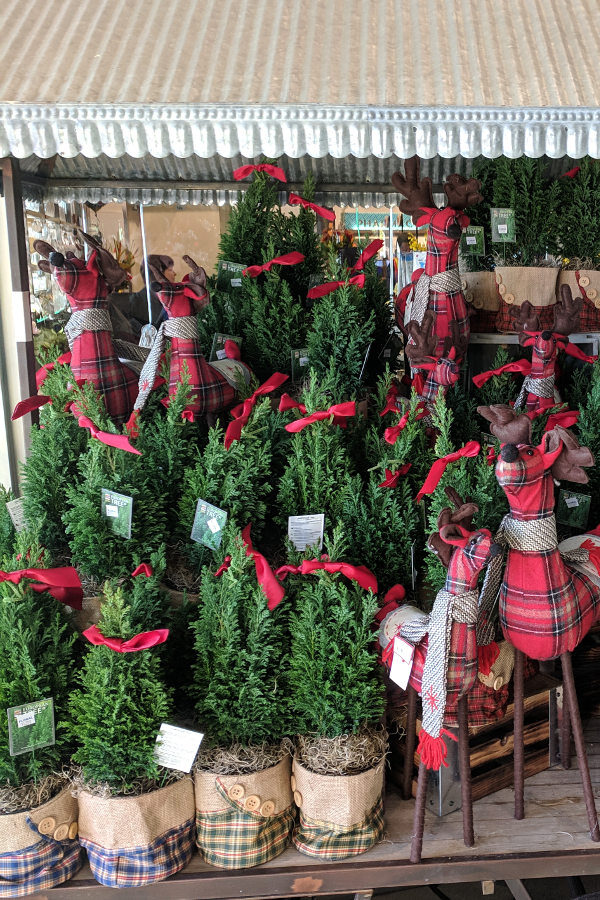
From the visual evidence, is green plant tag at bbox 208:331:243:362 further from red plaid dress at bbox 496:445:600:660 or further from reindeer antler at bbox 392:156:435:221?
red plaid dress at bbox 496:445:600:660

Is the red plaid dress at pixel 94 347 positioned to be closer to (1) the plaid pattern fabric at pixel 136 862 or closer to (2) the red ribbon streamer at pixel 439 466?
(2) the red ribbon streamer at pixel 439 466

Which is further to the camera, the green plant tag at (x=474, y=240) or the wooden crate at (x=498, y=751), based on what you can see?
the green plant tag at (x=474, y=240)

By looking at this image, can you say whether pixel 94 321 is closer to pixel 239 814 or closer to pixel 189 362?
pixel 189 362

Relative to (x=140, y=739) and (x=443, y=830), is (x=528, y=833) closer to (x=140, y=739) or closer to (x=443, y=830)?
(x=443, y=830)

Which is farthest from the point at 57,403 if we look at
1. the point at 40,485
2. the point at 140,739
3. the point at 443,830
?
the point at 443,830

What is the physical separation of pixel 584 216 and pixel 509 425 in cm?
114

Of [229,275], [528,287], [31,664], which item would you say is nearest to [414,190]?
[528,287]

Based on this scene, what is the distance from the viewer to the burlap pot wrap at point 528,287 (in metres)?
1.98

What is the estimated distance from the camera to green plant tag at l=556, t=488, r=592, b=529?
1.63 metres

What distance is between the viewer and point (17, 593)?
132 centimetres

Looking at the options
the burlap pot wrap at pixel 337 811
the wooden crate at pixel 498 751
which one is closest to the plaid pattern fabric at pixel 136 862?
the burlap pot wrap at pixel 337 811

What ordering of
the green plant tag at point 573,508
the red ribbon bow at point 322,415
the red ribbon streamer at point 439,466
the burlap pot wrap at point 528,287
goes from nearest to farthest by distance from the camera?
1. the red ribbon streamer at point 439,466
2. the red ribbon bow at point 322,415
3. the green plant tag at point 573,508
4. the burlap pot wrap at point 528,287

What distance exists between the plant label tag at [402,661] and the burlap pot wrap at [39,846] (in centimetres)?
60

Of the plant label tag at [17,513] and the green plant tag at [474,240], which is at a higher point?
the green plant tag at [474,240]
